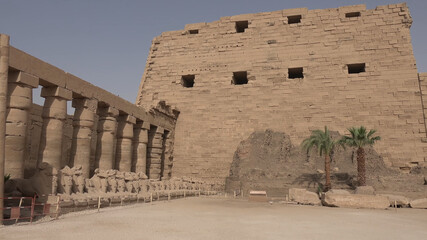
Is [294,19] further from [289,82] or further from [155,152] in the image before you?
[155,152]

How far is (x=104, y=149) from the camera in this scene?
13094mm

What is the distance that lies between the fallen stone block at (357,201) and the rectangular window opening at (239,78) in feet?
34.9

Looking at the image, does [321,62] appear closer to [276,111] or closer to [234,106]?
[276,111]

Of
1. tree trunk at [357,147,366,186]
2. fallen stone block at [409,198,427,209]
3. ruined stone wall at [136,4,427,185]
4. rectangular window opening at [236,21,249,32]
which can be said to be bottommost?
fallen stone block at [409,198,427,209]

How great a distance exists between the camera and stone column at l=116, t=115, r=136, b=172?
47.9 feet

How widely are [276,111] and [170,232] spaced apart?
13.9 meters

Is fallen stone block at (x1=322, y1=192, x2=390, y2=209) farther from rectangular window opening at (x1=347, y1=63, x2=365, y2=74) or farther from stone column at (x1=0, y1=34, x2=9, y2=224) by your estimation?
rectangular window opening at (x1=347, y1=63, x2=365, y2=74)

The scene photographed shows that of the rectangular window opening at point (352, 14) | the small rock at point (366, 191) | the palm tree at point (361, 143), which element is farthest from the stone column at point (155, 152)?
the rectangular window opening at point (352, 14)

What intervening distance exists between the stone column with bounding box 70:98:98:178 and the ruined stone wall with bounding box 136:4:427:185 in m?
7.66

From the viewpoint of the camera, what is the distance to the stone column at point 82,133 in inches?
460

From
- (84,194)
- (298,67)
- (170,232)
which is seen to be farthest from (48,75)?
(298,67)

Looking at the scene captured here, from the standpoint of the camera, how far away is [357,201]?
10.3 meters

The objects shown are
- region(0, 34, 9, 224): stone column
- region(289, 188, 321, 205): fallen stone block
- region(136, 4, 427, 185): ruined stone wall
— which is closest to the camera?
region(0, 34, 9, 224): stone column

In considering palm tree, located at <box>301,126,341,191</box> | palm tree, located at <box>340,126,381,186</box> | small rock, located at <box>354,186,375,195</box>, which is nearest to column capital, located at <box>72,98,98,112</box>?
palm tree, located at <box>301,126,341,191</box>
